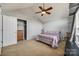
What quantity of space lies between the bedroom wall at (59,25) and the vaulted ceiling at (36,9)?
0.26 ft

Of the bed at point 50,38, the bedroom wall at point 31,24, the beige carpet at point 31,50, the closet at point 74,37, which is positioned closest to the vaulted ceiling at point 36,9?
the bedroom wall at point 31,24

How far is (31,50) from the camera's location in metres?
1.66

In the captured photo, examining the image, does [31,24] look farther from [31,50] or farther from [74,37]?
[74,37]

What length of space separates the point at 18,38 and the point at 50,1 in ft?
3.07

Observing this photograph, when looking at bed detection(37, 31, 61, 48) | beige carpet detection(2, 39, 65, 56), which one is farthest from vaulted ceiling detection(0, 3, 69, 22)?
beige carpet detection(2, 39, 65, 56)

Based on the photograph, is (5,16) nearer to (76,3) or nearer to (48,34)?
(48,34)

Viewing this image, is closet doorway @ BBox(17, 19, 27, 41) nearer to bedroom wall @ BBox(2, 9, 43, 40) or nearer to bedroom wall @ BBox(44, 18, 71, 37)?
bedroom wall @ BBox(2, 9, 43, 40)

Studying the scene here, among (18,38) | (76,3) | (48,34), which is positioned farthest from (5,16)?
(76,3)

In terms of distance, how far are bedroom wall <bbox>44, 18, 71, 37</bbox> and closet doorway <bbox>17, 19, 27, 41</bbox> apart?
42cm

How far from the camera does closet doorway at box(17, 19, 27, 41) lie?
1671mm

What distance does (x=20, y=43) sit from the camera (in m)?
1.66

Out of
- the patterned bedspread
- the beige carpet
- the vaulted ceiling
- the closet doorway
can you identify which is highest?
the vaulted ceiling

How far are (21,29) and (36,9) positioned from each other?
1.62ft

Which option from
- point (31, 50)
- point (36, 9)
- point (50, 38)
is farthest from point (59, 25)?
point (31, 50)
